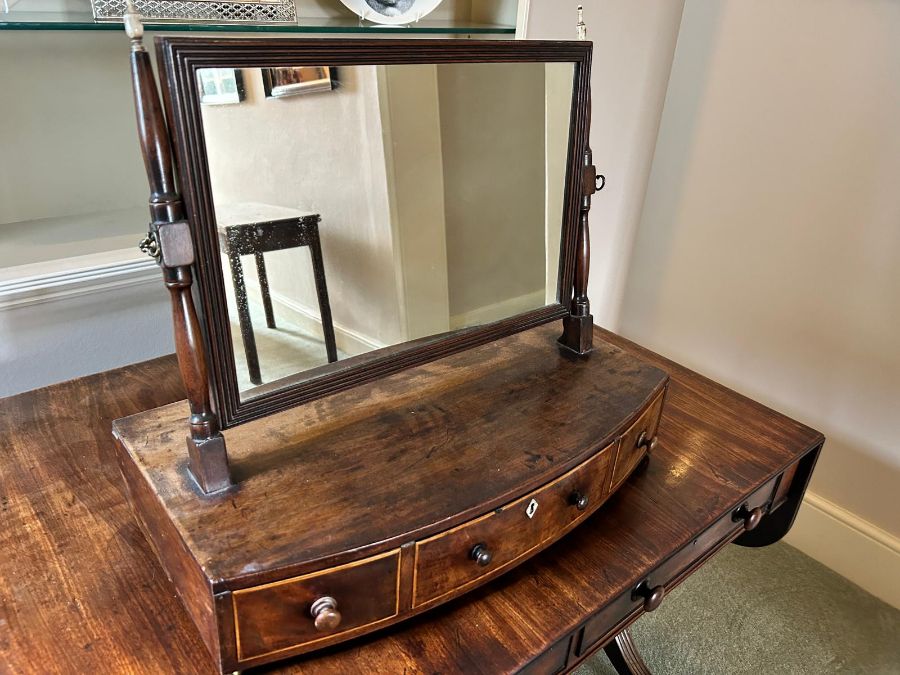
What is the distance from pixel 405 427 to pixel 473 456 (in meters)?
0.10

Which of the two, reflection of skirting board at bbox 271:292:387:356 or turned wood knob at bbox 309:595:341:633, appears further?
reflection of skirting board at bbox 271:292:387:356

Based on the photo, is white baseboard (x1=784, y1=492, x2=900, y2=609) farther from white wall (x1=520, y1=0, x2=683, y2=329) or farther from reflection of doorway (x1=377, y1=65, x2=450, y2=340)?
reflection of doorway (x1=377, y1=65, x2=450, y2=340)

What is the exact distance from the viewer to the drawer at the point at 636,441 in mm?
815

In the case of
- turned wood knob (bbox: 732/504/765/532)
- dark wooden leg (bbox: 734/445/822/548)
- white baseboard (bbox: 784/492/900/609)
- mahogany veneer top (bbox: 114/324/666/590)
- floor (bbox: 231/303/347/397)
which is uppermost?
floor (bbox: 231/303/347/397)

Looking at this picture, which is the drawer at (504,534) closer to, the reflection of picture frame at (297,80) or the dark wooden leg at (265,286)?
the dark wooden leg at (265,286)

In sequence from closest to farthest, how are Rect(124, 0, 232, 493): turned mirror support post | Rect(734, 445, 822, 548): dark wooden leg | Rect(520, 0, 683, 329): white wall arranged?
1. Rect(124, 0, 232, 493): turned mirror support post
2. Rect(734, 445, 822, 548): dark wooden leg
3. Rect(520, 0, 683, 329): white wall

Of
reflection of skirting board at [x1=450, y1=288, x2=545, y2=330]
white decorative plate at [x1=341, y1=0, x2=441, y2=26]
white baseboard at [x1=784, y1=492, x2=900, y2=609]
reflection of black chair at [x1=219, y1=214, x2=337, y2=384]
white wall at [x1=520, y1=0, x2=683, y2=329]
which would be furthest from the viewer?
white baseboard at [x1=784, y1=492, x2=900, y2=609]

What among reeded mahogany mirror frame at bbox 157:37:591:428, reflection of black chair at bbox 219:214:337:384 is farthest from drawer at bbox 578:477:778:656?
reflection of black chair at bbox 219:214:337:384

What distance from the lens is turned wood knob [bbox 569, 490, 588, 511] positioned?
742 millimetres

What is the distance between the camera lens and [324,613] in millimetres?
579

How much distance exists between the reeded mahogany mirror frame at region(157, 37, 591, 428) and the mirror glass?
12mm

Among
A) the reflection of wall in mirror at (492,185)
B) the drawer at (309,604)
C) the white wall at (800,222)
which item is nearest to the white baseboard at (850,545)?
the white wall at (800,222)

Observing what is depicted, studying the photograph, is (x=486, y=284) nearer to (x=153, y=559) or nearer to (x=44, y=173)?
(x=153, y=559)

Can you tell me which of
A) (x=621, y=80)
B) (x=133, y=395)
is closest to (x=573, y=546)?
(x=133, y=395)
